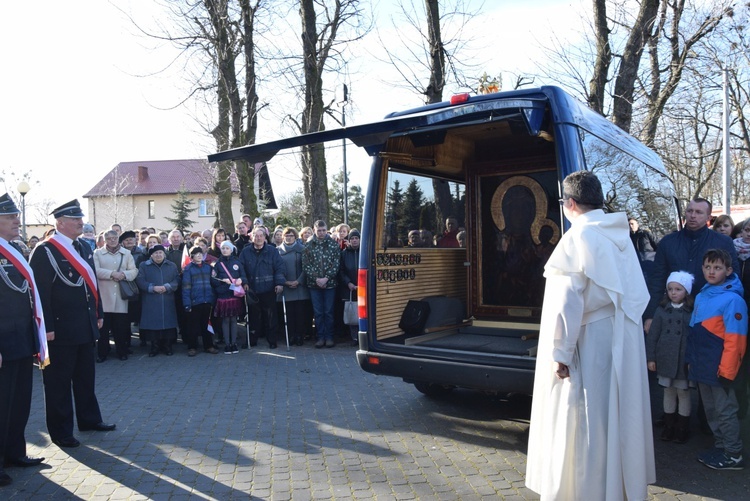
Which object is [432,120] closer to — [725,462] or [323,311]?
[725,462]

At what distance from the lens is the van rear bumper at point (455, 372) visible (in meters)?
4.98

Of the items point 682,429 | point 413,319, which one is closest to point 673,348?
point 682,429

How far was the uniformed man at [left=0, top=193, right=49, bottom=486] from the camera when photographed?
16.2 feet

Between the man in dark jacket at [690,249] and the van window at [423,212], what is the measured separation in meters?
2.33

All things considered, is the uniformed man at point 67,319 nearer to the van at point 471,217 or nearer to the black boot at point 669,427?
the van at point 471,217

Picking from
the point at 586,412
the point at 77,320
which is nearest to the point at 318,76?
the point at 77,320

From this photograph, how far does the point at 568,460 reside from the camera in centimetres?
373

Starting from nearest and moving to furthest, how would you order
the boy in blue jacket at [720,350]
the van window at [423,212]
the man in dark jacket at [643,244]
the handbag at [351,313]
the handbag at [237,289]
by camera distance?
1. the boy in blue jacket at [720,350]
2. the van window at [423,212]
3. the man in dark jacket at [643,244]
4. the handbag at [351,313]
5. the handbag at [237,289]

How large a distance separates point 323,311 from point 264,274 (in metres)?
1.20

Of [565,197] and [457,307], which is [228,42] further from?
[565,197]

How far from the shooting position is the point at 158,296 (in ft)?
33.3

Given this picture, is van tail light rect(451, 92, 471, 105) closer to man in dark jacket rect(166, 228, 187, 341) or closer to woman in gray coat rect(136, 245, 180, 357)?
woman in gray coat rect(136, 245, 180, 357)

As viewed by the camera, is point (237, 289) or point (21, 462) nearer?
point (21, 462)

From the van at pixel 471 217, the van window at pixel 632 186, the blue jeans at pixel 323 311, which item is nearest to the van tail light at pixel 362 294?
the van at pixel 471 217
